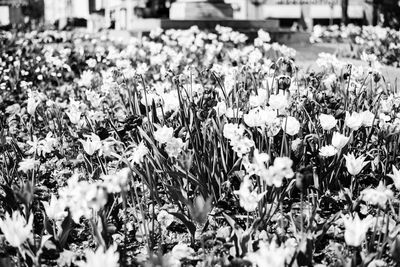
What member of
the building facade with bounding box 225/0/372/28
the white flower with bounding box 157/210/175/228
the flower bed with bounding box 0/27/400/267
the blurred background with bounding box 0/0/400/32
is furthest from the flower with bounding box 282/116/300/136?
the building facade with bounding box 225/0/372/28

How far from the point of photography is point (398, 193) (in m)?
2.66

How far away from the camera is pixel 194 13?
11.5 m

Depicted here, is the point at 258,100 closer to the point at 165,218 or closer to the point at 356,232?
the point at 165,218

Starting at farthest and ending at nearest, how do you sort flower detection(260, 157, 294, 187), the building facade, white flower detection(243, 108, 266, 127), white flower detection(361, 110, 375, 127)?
1. the building facade
2. white flower detection(361, 110, 375, 127)
3. white flower detection(243, 108, 266, 127)
4. flower detection(260, 157, 294, 187)

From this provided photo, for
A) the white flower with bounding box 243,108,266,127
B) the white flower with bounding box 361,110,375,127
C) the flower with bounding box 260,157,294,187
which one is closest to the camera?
the flower with bounding box 260,157,294,187

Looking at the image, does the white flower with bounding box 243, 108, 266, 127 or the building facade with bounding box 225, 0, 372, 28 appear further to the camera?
the building facade with bounding box 225, 0, 372, 28

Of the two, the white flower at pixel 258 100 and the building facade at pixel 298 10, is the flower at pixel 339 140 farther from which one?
the building facade at pixel 298 10

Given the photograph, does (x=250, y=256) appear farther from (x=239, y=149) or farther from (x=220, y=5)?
(x=220, y=5)

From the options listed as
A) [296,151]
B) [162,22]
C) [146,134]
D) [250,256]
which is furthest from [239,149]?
[162,22]

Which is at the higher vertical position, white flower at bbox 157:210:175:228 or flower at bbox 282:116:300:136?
flower at bbox 282:116:300:136

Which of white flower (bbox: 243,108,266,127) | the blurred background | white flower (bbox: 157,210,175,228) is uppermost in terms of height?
the blurred background

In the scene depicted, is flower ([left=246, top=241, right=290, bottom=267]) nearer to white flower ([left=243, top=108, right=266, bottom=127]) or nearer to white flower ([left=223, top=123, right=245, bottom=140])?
white flower ([left=223, top=123, right=245, bottom=140])

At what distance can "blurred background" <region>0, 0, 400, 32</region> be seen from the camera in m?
11.5

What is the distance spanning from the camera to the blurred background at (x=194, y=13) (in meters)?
11.5
